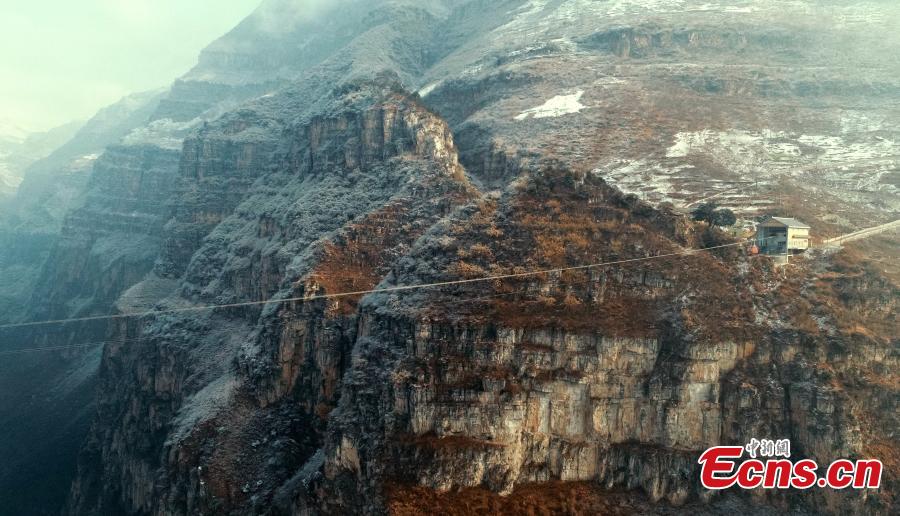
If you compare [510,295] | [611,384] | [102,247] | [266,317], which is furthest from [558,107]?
[102,247]

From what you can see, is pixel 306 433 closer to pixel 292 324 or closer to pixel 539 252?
pixel 292 324

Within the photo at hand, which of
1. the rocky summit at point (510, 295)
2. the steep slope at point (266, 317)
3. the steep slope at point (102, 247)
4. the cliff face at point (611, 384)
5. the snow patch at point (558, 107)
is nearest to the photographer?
the cliff face at point (611, 384)

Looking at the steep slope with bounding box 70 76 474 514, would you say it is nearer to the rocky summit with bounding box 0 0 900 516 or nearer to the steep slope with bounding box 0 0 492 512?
the rocky summit with bounding box 0 0 900 516

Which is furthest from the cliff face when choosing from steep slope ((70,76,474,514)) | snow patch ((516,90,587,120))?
snow patch ((516,90,587,120))

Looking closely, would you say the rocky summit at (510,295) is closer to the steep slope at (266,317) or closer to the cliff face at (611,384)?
the cliff face at (611,384)

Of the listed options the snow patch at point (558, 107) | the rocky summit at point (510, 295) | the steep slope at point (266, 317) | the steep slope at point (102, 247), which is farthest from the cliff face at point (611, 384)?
the steep slope at point (102, 247)
